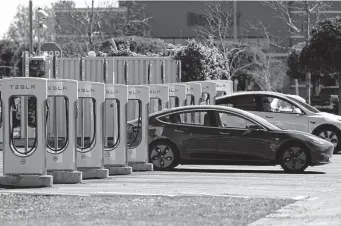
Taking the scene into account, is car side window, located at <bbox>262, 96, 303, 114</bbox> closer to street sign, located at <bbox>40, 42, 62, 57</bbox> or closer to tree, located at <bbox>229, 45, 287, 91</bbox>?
street sign, located at <bbox>40, 42, 62, 57</bbox>

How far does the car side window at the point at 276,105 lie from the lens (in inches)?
1041

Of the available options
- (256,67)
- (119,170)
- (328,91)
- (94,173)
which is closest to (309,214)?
(94,173)

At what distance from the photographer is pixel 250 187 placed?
53.0ft

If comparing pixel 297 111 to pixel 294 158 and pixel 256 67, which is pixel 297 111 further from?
pixel 256 67

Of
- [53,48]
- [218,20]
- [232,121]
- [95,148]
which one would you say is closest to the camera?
[95,148]

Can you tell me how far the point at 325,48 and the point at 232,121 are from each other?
57.9 feet

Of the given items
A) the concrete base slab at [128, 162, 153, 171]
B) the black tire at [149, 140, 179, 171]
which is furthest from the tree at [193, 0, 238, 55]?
the concrete base slab at [128, 162, 153, 171]

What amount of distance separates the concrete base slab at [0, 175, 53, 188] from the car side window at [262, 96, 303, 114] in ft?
37.2

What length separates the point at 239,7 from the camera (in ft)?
267

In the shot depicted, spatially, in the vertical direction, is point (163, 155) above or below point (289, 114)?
below

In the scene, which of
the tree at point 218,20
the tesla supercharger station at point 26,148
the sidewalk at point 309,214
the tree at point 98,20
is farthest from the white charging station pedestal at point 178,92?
the tree at point 218,20

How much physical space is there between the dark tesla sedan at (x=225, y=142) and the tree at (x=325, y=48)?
1728 cm

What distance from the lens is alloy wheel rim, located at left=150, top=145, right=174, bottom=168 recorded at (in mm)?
20625

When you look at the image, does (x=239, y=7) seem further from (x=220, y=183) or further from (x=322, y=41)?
(x=220, y=183)
